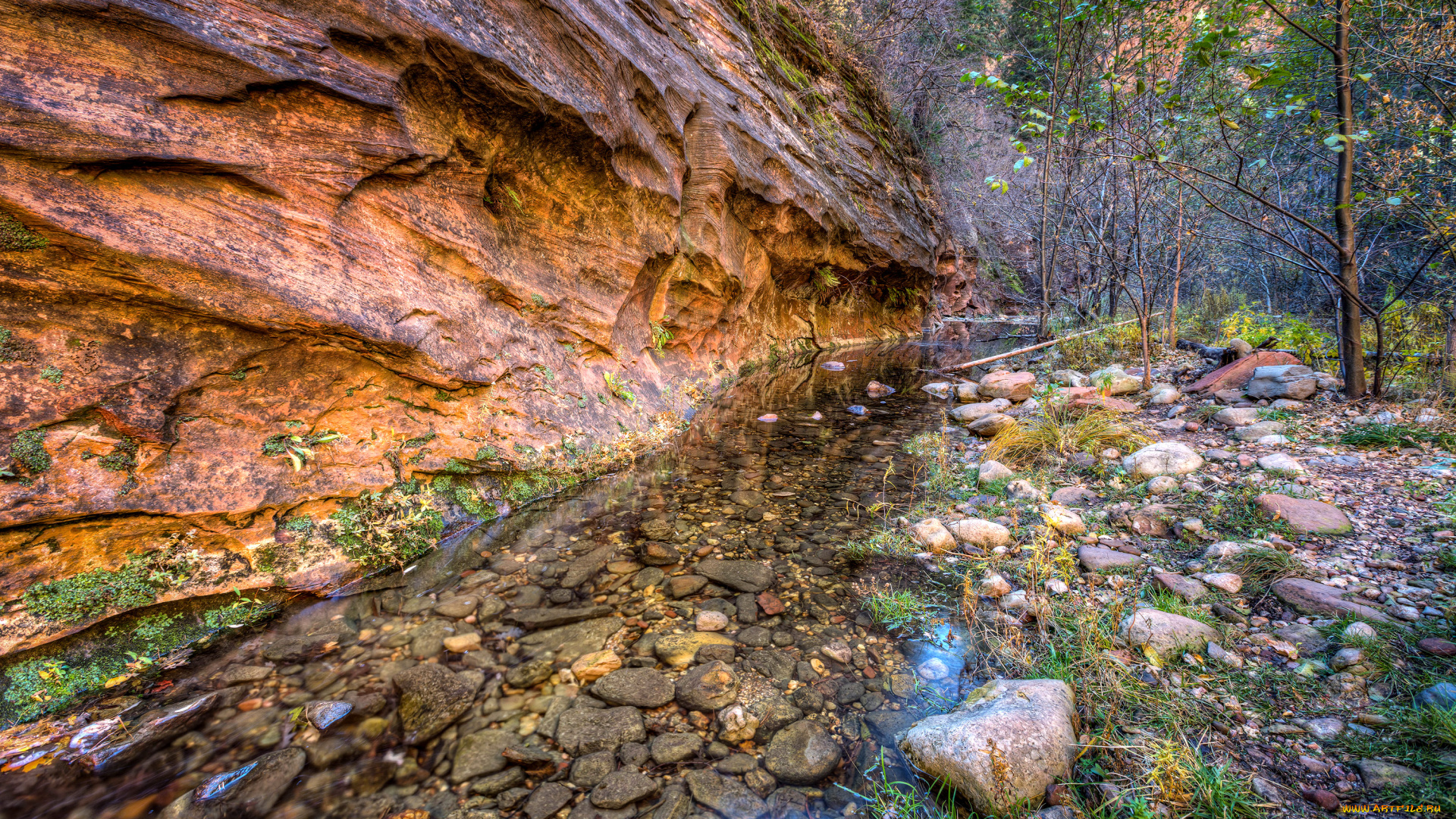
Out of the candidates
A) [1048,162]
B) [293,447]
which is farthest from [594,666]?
[1048,162]

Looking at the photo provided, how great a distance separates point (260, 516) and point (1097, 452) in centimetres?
617

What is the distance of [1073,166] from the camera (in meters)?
10.2

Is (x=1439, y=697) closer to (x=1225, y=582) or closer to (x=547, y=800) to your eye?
(x=1225, y=582)

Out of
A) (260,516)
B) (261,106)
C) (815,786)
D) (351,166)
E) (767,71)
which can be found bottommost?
(815,786)

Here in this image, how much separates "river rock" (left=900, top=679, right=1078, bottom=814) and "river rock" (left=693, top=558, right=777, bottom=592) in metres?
1.35

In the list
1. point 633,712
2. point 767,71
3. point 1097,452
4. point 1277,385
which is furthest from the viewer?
point 767,71

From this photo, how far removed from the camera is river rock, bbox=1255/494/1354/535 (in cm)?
275

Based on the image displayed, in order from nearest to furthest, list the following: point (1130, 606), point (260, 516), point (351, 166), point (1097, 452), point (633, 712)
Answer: point (633, 712) → point (1130, 606) → point (260, 516) → point (351, 166) → point (1097, 452)

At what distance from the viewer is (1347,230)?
4477mm

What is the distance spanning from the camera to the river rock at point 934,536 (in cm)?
342

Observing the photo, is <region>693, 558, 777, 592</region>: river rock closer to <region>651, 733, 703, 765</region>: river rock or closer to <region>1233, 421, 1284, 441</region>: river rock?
<region>651, 733, 703, 765</region>: river rock

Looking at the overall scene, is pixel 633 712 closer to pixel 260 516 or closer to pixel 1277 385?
pixel 260 516

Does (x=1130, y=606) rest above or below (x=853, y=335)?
below

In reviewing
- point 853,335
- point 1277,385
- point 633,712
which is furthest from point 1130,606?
point 853,335
